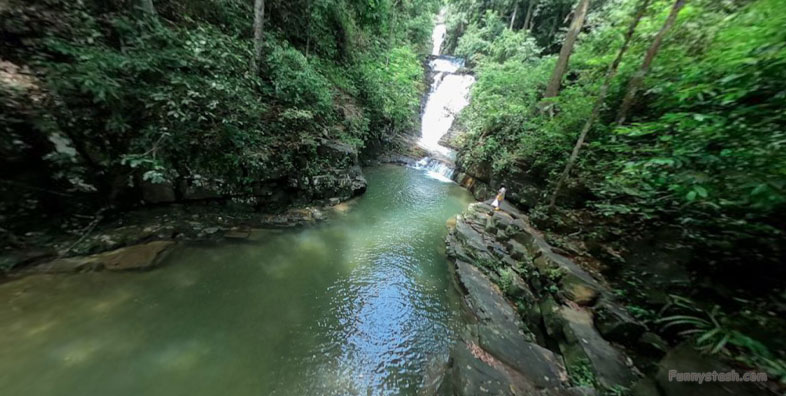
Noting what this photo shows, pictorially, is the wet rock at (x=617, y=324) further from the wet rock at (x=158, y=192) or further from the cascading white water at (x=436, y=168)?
the cascading white water at (x=436, y=168)

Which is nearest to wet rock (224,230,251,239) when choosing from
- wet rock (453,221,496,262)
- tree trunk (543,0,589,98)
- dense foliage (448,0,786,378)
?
wet rock (453,221,496,262)

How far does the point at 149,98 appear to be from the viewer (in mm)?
4359

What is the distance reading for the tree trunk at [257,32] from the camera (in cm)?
636

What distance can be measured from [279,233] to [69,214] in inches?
133

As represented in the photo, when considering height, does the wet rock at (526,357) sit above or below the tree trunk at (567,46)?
below

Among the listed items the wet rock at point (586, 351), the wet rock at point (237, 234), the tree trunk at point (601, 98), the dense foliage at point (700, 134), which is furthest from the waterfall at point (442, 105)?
the wet rock at point (586, 351)

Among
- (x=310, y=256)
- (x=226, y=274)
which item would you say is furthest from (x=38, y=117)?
(x=310, y=256)

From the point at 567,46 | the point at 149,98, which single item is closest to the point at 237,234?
the point at 149,98

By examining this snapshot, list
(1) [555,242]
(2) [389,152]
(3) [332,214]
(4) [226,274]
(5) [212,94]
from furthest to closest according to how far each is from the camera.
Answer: (2) [389,152]
(3) [332,214]
(1) [555,242]
(5) [212,94]
(4) [226,274]

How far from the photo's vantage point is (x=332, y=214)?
7.55m

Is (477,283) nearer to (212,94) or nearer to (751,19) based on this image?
(751,19)

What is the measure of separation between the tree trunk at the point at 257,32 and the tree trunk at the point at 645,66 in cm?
866

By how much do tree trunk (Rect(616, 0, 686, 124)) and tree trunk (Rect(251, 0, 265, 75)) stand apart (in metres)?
8.66

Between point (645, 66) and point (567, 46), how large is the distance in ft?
17.0
